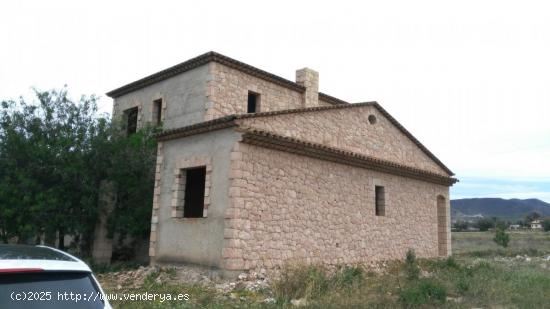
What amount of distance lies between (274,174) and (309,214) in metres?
1.58

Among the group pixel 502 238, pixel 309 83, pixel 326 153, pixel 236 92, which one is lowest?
pixel 502 238

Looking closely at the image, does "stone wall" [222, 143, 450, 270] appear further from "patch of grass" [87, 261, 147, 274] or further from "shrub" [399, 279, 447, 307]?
"patch of grass" [87, 261, 147, 274]

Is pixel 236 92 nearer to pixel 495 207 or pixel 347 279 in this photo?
pixel 347 279

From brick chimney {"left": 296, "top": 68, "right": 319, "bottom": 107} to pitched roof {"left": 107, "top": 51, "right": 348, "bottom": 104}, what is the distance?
0.74ft

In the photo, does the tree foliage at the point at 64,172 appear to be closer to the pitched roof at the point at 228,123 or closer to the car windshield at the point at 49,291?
the pitched roof at the point at 228,123

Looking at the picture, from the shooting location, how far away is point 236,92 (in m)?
14.1

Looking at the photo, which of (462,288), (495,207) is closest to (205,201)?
(462,288)

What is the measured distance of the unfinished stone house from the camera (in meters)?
10.2

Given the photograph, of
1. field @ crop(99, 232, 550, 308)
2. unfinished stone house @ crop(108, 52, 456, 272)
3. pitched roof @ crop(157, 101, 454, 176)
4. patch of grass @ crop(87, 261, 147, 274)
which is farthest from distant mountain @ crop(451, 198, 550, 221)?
patch of grass @ crop(87, 261, 147, 274)

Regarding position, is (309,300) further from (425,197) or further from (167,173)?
(425,197)

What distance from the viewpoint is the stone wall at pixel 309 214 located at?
9977 millimetres

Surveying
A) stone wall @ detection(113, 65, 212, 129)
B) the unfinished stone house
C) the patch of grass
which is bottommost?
the patch of grass

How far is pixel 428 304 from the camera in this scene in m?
7.99

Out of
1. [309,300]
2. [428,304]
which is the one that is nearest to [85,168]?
[309,300]
